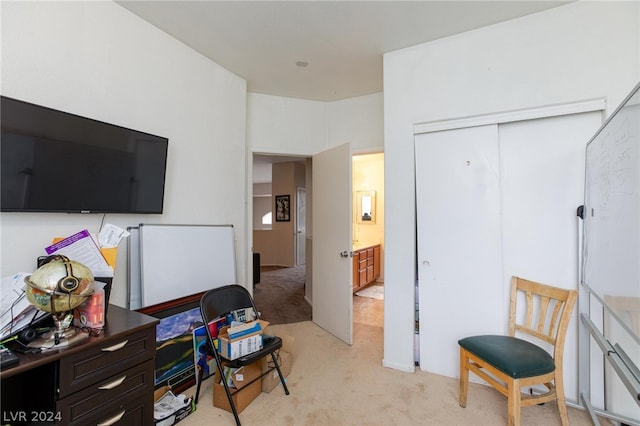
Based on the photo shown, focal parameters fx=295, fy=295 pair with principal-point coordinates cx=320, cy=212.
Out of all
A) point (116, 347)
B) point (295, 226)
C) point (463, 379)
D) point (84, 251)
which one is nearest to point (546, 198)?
point (463, 379)

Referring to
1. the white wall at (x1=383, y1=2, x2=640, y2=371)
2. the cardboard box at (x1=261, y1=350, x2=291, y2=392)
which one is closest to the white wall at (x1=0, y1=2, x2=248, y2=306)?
the cardboard box at (x1=261, y1=350, x2=291, y2=392)

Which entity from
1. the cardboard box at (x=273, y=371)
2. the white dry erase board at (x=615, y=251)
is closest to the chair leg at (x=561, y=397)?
the white dry erase board at (x=615, y=251)

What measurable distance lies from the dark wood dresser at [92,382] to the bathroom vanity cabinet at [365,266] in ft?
11.2

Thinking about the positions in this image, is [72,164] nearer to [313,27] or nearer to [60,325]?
[60,325]

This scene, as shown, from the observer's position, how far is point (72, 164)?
1.73 m

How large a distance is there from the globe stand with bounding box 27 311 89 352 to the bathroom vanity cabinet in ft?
11.9

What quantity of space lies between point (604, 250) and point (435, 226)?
108 cm

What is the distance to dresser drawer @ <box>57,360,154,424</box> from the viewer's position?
3.97 ft

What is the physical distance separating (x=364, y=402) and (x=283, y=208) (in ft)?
19.3

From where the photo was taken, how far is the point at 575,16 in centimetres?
206

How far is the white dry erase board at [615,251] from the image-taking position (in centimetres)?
121

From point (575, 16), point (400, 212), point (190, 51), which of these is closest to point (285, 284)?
point (400, 212)

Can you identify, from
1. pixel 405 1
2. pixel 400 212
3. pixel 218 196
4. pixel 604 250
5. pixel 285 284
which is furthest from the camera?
pixel 285 284

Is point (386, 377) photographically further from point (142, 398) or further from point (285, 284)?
point (285, 284)
